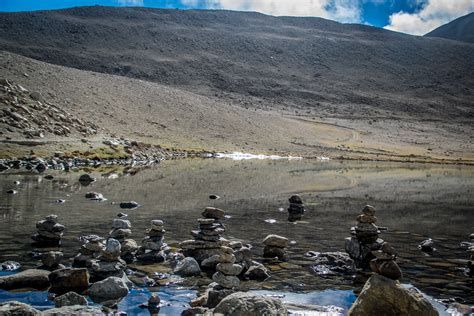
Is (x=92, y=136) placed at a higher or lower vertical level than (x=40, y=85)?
lower

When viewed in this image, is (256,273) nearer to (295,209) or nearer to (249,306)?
(249,306)

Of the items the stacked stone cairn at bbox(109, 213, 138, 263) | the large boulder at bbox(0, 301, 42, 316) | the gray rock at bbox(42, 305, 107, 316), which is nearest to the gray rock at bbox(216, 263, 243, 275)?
the stacked stone cairn at bbox(109, 213, 138, 263)

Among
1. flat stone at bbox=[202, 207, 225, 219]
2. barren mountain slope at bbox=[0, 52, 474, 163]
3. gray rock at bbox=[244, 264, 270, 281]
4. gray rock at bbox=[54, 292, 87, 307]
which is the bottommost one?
gray rock at bbox=[244, 264, 270, 281]

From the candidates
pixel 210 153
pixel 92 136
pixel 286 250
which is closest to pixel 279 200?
pixel 286 250

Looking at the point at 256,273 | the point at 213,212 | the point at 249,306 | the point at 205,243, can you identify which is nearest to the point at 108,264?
the point at 205,243

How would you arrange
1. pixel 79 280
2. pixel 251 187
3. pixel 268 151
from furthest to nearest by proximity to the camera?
pixel 268 151, pixel 251 187, pixel 79 280

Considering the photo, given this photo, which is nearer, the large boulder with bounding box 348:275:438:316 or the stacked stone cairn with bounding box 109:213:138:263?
the large boulder with bounding box 348:275:438:316

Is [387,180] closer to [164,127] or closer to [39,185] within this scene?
[39,185]

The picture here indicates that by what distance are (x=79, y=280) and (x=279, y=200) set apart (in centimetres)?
2276

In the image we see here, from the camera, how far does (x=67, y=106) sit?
84.5 metres

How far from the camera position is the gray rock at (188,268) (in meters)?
15.3

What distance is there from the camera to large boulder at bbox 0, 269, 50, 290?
13125 millimetres

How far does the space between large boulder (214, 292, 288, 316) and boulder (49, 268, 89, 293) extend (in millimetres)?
4594

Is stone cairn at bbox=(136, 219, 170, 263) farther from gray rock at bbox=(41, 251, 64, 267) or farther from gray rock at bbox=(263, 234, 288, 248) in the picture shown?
gray rock at bbox=(263, 234, 288, 248)
